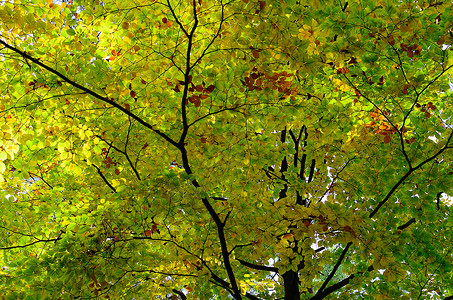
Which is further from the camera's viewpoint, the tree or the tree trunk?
the tree trunk

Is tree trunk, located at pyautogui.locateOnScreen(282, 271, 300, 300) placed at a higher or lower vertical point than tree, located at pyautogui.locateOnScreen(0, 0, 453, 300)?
lower

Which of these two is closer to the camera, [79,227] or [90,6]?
[90,6]

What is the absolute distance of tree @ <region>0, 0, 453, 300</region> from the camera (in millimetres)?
2570

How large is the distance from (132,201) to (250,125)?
4.60 ft

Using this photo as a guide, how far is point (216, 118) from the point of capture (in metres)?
3.27

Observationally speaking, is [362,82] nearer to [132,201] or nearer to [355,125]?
[355,125]

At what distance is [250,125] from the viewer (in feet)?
9.43

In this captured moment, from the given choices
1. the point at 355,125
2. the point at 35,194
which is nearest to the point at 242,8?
the point at 355,125

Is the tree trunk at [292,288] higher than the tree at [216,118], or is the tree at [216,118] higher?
the tree at [216,118]

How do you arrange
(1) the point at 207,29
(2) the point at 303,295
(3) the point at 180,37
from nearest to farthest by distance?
1. (3) the point at 180,37
2. (1) the point at 207,29
3. (2) the point at 303,295

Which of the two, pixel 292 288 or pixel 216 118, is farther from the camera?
pixel 292 288

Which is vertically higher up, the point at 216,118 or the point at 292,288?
the point at 216,118

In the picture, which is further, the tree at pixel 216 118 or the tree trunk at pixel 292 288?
the tree trunk at pixel 292 288

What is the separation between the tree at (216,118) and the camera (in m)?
2.57
